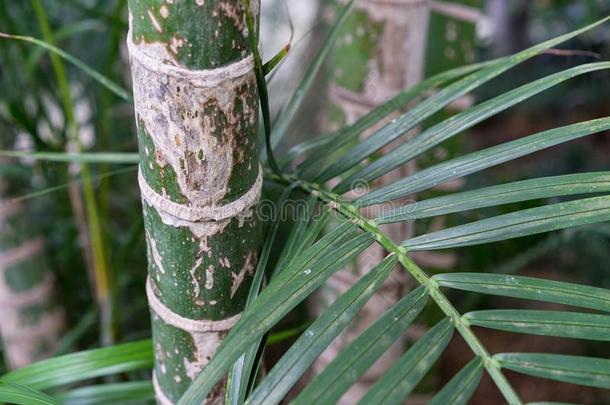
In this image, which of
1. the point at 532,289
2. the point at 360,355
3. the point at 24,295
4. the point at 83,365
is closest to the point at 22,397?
the point at 83,365

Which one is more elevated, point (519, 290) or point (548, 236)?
point (519, 290)

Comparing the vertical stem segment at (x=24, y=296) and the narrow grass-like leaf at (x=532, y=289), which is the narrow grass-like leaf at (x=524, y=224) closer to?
the narrow grass-like leaf at (x=532, y=289)

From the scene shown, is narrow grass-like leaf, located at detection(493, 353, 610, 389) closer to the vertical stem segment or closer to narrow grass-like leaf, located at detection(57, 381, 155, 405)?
narrow grass-like leaf, located at detection(57, 381, 155, 405)

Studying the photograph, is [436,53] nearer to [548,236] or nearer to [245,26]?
[548,236]

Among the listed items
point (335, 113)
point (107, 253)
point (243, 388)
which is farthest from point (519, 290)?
point (107, 253)

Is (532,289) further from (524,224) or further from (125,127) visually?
(125,127)

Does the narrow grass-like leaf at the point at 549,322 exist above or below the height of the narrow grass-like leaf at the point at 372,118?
below

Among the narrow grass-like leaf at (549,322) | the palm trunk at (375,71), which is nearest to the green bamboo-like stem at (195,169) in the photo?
the narrow grass-like leaf at (549,322)
